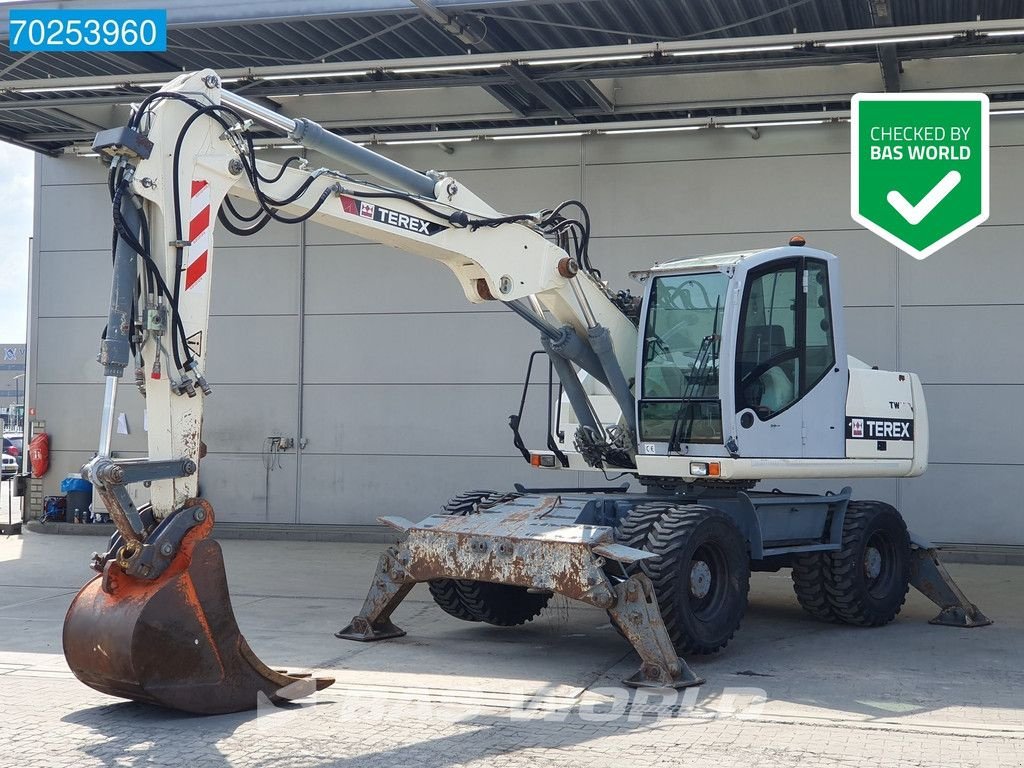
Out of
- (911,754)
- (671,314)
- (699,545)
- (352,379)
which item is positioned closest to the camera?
(911,754)

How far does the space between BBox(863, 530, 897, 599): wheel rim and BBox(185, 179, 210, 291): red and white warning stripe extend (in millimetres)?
6454

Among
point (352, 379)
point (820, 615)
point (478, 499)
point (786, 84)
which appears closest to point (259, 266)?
point (352, 379)

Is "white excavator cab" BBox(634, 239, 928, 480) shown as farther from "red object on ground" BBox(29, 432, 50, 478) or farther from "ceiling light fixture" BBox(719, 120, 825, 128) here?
"red object on ground" BBox(29, 432, 50, 478)

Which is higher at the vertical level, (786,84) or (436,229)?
(786,84)

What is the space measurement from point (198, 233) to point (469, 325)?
9.91 m

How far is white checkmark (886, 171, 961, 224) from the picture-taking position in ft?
50.1

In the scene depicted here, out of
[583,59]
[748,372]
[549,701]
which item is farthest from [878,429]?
[583,59]

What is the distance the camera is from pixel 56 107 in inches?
648

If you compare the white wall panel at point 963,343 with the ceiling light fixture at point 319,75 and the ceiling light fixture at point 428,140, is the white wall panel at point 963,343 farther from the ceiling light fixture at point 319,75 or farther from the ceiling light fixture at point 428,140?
the ceiling light fixture at point 319,75

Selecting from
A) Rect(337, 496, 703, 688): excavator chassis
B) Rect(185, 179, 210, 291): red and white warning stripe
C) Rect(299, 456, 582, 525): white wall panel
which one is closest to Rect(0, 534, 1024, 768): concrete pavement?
Rect(337, 496, 703, 688): excavator chassis

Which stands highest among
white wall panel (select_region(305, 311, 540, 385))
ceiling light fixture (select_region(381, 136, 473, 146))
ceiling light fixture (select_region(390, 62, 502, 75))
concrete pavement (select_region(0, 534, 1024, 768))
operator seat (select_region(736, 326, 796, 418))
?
ceiling light fixture (select_region(390, 62, 502, 75))

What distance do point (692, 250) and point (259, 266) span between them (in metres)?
6.44

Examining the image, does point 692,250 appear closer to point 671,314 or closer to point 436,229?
point 671,314

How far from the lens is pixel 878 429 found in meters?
10.9
